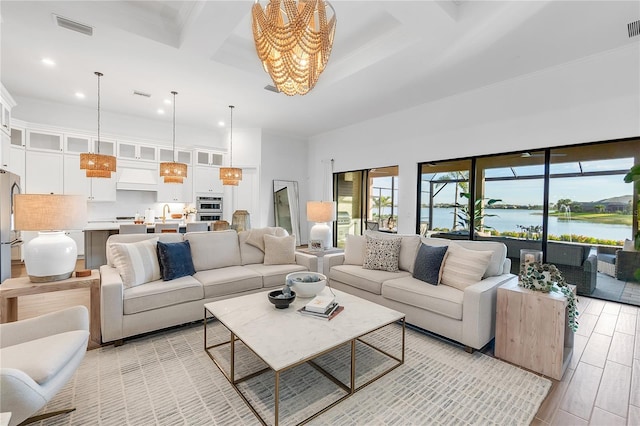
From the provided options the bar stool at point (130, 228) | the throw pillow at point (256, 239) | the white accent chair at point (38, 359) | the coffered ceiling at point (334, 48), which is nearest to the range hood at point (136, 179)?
the coffered ceiling at point (334, 48)

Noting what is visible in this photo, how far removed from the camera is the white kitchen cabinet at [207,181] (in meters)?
7.05

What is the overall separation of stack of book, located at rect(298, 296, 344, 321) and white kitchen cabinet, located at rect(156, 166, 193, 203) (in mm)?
5837

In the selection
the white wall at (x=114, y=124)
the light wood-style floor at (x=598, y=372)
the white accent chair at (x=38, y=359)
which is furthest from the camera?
the white wall at (x=114, y=124)

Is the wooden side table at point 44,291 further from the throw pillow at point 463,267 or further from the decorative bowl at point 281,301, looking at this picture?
the throw pillow at point 463,267

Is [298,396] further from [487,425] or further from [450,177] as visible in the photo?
[450,177]

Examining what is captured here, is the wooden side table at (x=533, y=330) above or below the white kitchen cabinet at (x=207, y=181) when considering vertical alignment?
below

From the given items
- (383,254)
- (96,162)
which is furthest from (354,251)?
(96,162)

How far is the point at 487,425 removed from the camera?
5.31ft

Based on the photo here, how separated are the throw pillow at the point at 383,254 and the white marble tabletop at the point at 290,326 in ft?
3.41

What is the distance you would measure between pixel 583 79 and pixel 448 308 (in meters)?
3.71

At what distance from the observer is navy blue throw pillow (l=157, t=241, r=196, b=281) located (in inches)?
114

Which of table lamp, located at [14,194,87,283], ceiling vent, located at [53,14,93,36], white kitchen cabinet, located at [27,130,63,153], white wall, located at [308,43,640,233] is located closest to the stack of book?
table lamp, located at [14,194,87,283]

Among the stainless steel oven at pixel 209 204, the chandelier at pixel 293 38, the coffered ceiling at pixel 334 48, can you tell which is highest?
the coffered ceiling at pixel 334 48

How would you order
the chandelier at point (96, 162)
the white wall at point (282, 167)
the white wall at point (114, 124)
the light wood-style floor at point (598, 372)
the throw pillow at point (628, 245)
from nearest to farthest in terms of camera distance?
the light wood-style floor at point (598, 372)
the throw pillow at point (628, 245)
the chandelier at point (96, 162)
the white wall at point (114, 124)
the white wall at point (282, 167)
